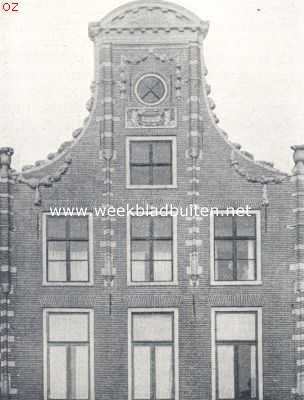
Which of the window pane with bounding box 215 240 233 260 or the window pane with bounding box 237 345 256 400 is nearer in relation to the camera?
the window pane with bounding box 237 345 256 400

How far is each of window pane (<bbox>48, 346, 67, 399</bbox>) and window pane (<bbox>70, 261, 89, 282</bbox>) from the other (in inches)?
70.3

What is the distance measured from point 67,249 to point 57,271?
610 millimetres

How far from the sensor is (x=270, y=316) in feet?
50.9

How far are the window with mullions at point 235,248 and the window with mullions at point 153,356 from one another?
5.94 feet

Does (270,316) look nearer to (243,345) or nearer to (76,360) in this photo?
(243,345)

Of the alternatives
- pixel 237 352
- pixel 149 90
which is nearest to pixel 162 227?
pixel 149 90

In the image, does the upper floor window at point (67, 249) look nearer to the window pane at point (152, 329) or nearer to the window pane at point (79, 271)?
the window pane at point (79, 271)

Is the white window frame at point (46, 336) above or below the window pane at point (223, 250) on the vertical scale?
below

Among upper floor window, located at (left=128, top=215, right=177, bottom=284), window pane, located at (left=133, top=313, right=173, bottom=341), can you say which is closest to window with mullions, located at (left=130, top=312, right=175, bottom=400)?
window pane, located at (left=133, top=313, right=173, bottom=341)

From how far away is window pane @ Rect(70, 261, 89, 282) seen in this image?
15625 millimetres

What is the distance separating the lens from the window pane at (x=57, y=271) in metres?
15.6

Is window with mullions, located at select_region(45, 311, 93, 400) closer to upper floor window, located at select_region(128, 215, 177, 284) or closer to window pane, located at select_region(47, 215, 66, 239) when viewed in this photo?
upper floor window, located at select_region(128, 215, 177, 284)

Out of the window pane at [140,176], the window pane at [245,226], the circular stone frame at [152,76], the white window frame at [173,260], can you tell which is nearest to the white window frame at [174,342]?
the white window frame at [173,260]

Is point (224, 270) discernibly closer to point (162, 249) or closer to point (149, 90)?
point (162, 249)
